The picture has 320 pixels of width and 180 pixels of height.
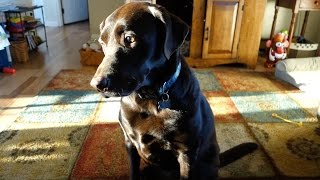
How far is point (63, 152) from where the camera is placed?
1.53m

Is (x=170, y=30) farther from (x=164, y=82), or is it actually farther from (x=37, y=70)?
(x=37, y=70)

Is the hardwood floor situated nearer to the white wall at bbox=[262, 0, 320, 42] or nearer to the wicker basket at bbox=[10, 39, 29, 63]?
the wicker basket at bbox=[10, 39, 29, 63]

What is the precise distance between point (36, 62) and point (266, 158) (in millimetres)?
2639

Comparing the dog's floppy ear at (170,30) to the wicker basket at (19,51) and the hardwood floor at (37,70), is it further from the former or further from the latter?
the wicker basket at (19,51)

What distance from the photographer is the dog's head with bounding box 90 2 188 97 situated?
2.61 feet

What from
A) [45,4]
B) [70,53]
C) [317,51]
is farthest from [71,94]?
[45,4]

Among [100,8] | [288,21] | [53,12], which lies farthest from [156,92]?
[53,12]

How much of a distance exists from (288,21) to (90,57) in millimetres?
2465

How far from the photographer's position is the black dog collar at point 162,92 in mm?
924

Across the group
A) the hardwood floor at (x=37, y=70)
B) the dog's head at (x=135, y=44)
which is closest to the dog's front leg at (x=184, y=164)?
the dog's head at (x=135, y=44)

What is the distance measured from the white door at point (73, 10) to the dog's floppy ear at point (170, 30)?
5097mm

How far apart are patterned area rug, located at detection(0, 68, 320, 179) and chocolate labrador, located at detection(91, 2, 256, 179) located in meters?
0.38

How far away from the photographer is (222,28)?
9.16 ft

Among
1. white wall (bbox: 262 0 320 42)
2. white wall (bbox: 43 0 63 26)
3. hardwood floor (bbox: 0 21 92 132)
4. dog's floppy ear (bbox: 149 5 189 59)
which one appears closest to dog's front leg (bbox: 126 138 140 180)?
dog's floppy ear (bbox: 149 5 189 59)
